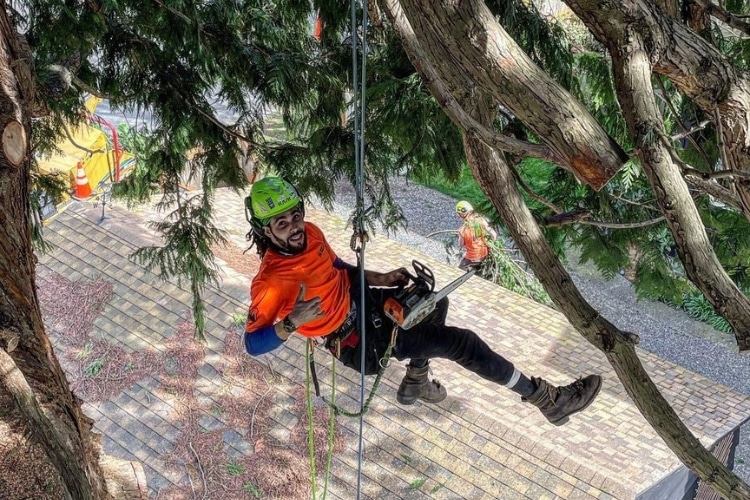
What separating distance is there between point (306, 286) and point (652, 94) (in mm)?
1816

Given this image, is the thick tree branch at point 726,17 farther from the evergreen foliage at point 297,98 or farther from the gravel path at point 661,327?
the gravel path at point 661,327

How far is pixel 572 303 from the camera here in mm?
3479

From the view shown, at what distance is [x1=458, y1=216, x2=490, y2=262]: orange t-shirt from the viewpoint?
1002 cm

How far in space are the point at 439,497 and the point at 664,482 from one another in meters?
1.89

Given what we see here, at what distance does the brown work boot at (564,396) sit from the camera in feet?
13.9

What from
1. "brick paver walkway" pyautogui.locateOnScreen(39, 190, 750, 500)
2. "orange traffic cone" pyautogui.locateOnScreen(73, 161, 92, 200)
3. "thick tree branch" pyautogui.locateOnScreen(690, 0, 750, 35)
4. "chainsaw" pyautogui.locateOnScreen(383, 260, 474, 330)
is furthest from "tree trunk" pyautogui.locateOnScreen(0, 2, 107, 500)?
"orange traffic cone" pyautogui.locateOnScreen(73, 161, 92, 200)

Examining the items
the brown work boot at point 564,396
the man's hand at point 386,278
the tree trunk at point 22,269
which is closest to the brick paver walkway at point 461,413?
the brown work boot at point 564,396

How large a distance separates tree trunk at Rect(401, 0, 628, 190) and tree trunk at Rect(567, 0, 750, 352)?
0.23 metres

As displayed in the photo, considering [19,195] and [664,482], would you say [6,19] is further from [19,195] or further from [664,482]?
[664,482]

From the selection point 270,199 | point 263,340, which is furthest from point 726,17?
point 263,340

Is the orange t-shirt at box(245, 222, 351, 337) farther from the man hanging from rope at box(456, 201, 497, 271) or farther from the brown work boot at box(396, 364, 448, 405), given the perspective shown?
the man hanging from rope at box(456, 201, 497, 271)

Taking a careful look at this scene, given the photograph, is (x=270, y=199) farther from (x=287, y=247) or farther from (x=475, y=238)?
(x=475, y=238)

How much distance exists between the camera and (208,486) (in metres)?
7.03

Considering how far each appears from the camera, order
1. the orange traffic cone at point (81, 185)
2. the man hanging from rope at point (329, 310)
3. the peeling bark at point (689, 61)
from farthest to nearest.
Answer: the orange traffic cone at point (81, 185) → the man hanging from rope at point (329, 310) → the peeling bark at point (689, 61)
